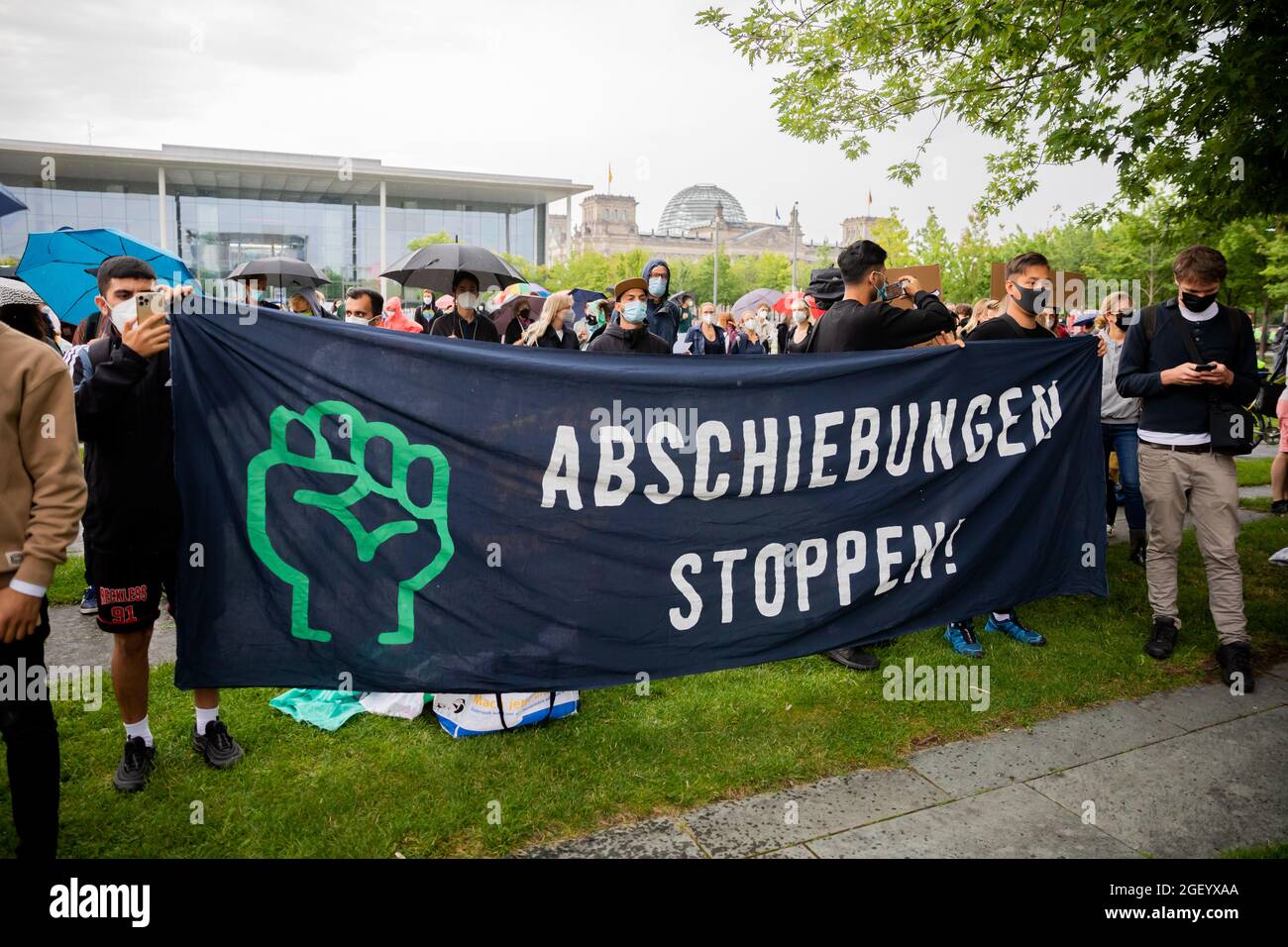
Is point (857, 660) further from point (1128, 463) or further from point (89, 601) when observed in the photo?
point (89, 601)

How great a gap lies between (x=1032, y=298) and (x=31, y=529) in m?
5.02

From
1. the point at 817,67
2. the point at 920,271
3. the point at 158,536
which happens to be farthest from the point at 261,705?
the point at 817,67

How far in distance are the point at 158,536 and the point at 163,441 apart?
379 millimetres

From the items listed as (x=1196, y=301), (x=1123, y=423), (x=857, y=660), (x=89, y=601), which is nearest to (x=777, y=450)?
(x=857, y=660)

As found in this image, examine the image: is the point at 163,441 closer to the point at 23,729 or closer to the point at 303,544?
the point at 303,544

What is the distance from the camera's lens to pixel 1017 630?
5.34 meters

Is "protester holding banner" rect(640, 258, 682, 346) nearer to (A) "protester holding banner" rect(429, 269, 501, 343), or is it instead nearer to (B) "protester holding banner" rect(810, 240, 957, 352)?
(A) "protester holding banner" rect(429, 269, 501, 343)

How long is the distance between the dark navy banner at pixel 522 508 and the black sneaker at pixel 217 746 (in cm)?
53

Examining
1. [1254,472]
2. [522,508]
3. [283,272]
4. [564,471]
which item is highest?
[283,272]

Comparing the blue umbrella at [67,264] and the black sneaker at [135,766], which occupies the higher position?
the blue umbrella at [67,264]

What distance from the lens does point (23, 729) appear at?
272 cm

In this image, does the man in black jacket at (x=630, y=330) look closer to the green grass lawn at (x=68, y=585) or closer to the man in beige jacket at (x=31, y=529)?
the man in beige jacket at (x=31, y=529)

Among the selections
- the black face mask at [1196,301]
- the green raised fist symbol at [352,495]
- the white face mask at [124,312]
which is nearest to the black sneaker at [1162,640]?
the black face mask at [1196,301]

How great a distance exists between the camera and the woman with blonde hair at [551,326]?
7273 mm
